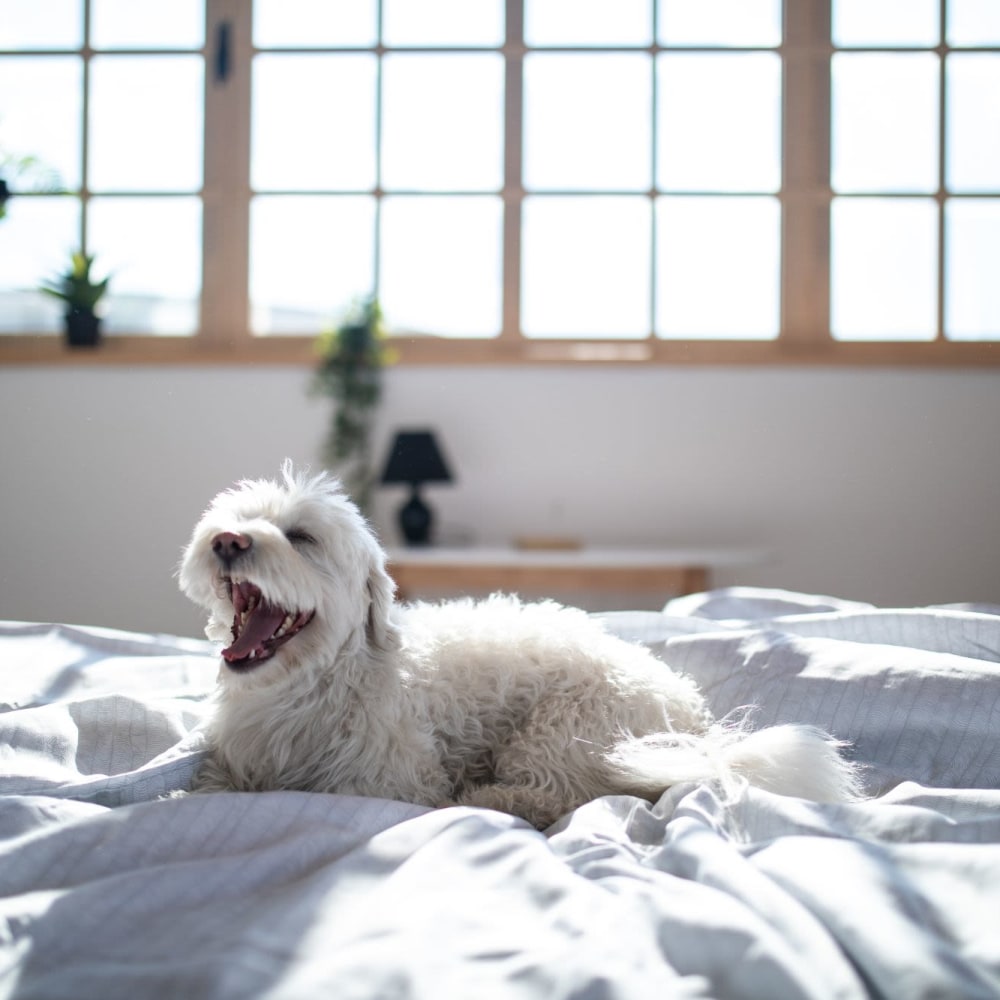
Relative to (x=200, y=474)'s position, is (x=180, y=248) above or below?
above

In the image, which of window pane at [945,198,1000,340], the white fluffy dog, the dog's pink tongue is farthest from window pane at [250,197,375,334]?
the dog's pink tongue

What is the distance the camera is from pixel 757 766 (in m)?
1.21

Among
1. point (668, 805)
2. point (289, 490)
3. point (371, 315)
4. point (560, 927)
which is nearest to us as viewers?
point (560, 927)

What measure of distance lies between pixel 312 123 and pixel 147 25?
0.80 m

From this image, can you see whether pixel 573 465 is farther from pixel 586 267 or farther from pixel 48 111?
pixel 48 111

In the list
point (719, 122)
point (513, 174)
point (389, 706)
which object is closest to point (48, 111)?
point (513, 174)

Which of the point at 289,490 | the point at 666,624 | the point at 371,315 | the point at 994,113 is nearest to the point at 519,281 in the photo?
the point at 371,315

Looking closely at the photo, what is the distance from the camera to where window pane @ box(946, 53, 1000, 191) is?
150 inches

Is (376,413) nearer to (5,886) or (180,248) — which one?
(180,248)

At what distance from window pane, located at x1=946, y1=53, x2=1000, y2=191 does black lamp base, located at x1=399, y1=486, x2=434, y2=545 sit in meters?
2.45

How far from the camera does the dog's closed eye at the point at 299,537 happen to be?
1.33 meters

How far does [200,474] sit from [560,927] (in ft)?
10.8

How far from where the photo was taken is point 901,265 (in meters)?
3.84

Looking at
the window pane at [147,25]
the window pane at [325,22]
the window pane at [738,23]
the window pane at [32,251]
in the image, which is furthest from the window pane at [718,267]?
the window pane at [32,251]
